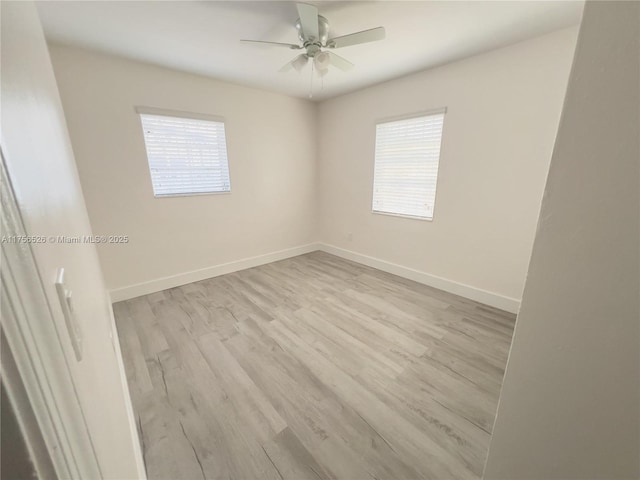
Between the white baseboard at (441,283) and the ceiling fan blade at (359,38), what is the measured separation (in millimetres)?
2453

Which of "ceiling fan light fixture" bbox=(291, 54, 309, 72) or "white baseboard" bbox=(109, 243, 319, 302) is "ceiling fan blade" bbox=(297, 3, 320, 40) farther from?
"white baseboard" bbox=(109, 243, 319, 302)

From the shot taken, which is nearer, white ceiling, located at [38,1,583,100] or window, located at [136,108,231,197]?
white ceiling, located at [38,1,583,100]

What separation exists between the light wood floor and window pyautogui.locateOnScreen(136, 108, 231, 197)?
4.25ft

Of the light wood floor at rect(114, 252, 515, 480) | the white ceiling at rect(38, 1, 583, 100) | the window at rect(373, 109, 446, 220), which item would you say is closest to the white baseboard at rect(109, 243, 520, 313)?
the light wood floor at rect(114, 252, 515, 480)

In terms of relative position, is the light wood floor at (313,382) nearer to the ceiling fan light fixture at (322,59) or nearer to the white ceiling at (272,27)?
the ceiling fan light fixture at (322,59)

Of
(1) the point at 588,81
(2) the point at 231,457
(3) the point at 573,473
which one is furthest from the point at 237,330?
(1) the point at 588,81

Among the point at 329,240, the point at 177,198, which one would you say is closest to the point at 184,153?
the point at 177,198

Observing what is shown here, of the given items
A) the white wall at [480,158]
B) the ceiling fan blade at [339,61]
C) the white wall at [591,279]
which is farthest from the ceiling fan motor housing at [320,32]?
the white wall at [591,279]

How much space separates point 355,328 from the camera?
2.21 metres

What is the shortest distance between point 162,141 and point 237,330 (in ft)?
7.19

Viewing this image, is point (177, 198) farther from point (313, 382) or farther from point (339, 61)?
point (313, 382)

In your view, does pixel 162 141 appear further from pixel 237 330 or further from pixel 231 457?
pixel 231 457

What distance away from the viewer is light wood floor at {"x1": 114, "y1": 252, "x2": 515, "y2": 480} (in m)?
1.22

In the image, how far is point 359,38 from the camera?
69.2 inches
